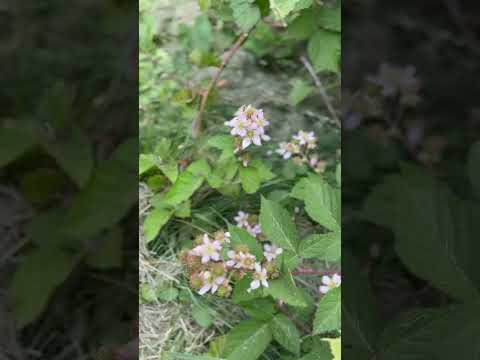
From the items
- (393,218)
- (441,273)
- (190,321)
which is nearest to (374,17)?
(393,218)

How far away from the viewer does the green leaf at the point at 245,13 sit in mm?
872

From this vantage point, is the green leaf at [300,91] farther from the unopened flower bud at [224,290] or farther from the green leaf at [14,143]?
the green leaf at [14,143]

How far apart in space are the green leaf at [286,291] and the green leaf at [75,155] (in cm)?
55

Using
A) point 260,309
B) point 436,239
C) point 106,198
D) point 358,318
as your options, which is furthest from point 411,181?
point 106,198

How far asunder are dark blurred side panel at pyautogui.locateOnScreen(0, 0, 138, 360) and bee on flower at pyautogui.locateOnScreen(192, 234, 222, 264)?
0.43 meters

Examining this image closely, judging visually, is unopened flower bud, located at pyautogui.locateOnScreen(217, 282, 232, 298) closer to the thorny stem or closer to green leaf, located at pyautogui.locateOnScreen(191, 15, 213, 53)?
the thorny stem

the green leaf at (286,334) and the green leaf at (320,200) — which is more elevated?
the green leaf at (320,200)

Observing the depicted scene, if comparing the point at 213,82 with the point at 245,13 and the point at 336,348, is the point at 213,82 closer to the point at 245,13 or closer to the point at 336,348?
the point at 245,13

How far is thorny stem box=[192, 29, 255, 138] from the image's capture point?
921 millimetres

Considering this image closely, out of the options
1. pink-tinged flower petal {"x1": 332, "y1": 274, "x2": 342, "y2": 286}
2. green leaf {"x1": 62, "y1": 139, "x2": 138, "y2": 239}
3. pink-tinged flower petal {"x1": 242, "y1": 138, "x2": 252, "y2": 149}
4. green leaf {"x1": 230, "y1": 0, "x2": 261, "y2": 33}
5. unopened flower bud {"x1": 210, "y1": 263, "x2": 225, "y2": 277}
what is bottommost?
green leaf {"x1": 62, "y1": 139, "x2": 138, "y2": 239}

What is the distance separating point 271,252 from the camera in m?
0.85

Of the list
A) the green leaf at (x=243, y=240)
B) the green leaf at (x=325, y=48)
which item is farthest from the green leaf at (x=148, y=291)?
the green leaf at (x=325, y=48)

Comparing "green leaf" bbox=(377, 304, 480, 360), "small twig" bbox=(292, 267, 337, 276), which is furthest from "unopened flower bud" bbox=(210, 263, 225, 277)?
"green leaf" bbox=(377, 304, 480, 360)

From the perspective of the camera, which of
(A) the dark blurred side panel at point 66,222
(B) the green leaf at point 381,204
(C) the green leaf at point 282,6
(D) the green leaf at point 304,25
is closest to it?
(C) the green leaf at point 282,6
